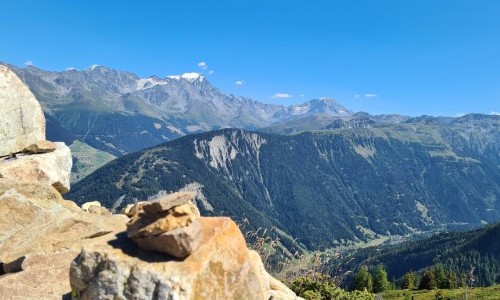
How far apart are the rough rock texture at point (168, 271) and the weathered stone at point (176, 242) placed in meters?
0.23

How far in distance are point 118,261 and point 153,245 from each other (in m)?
1.53

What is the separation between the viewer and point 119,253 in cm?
1683

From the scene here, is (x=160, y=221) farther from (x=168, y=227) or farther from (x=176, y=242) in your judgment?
(x=176, y=242)

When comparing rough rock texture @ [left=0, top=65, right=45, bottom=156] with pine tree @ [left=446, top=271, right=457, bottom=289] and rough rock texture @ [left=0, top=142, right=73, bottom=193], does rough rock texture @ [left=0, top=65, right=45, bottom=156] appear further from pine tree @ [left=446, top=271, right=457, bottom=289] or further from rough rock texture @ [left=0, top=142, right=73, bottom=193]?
pine tree @ [left=446, top=271, right=457, bottom=289]

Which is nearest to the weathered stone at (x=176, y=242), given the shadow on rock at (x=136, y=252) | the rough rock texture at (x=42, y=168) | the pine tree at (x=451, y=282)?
the shadow on rock at (x=136, y=252)

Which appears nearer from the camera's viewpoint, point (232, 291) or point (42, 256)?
point (232, 291)

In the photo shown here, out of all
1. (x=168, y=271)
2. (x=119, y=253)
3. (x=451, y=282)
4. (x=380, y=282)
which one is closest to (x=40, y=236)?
(x=119, y=253)

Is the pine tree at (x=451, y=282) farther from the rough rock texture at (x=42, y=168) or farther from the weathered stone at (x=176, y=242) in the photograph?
the weathered stone at (x=176, y=242)

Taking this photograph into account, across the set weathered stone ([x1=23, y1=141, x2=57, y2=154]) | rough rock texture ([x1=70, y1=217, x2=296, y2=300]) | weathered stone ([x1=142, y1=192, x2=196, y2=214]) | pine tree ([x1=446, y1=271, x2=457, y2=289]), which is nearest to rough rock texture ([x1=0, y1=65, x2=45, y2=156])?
weathered stone ([x1=23, y1=141, x2=57, y2=154])

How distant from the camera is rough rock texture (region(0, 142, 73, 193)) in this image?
28.3 m

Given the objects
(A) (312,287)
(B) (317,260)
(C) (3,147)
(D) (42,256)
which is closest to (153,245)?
(D) (42,256)

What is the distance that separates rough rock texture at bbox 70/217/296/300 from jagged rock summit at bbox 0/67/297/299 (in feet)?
0.11

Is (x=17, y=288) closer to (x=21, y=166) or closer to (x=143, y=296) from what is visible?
(x=143, y=296)

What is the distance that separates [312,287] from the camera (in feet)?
136
